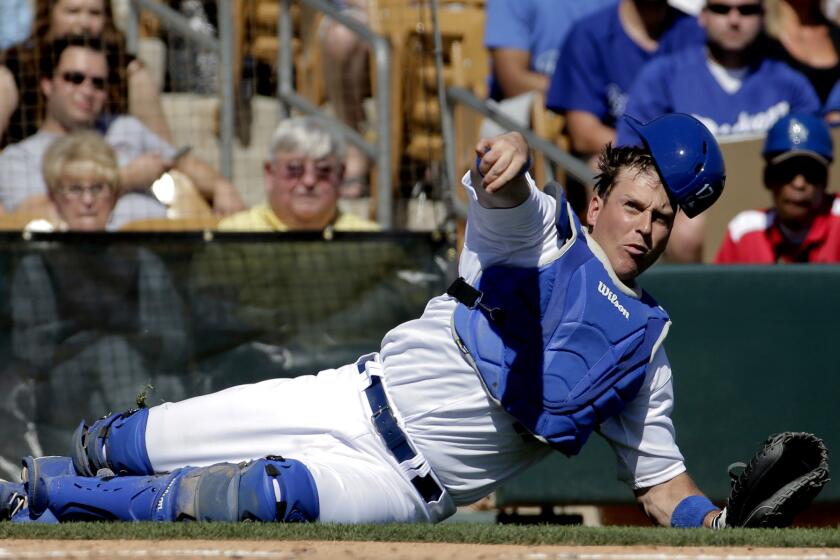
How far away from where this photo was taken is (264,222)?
6.50 m

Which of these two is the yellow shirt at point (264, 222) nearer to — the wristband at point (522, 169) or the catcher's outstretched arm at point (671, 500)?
the catcher's outstretched arm at point (671, 500)

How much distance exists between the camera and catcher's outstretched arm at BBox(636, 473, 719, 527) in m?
4.07

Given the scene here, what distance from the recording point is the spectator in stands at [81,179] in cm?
638

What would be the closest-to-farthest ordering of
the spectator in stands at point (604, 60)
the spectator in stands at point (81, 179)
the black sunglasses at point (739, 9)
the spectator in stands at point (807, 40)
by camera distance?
the spectator in stands at point (81, 179)
the black sunglasses at point (739, 9)
the spectator in stands at point (604, 60)
the spectator in stands at point (807, 40)

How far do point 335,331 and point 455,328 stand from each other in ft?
8.04

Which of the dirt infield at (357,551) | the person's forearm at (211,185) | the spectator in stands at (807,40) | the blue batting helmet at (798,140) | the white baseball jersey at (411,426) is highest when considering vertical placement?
the spectator in stands at (807,40)

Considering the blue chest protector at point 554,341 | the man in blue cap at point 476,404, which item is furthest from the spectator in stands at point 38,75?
the blue chest protector at point 554,341

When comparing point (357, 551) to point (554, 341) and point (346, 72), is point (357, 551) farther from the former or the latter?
point (346, 72)

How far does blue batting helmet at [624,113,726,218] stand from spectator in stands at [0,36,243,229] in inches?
133

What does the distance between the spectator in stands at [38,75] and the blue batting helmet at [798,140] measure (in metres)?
3.15

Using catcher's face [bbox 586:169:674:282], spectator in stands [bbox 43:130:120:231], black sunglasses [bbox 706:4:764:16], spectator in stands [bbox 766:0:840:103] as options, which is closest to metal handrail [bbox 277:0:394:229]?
spectator in stands [bbox 43:130:120:231]

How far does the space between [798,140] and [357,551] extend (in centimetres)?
404

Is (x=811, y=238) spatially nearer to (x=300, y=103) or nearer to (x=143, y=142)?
(x=300, y=103)

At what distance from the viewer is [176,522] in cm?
377
